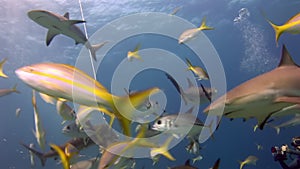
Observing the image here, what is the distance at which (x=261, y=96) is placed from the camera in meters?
2.46

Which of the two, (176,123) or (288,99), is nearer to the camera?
(288,99)

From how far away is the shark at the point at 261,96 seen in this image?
2.42 metres

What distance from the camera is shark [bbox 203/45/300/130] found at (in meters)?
2.42

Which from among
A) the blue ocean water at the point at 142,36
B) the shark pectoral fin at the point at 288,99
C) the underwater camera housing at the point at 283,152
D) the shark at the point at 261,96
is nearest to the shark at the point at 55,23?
the shark at the point at 261,96

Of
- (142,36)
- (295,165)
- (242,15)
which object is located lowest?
(295,165)

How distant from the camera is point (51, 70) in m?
1.92

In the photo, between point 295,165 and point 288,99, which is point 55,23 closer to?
point 288,99

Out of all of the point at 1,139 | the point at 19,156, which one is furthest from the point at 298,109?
the point at 1,139

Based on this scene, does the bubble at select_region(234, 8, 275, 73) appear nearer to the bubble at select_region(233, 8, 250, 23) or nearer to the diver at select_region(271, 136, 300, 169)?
the bubble at select_region(233, 8, 250, 23)

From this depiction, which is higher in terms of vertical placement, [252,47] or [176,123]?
[176,123]

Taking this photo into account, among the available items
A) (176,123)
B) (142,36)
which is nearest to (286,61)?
(176,123)

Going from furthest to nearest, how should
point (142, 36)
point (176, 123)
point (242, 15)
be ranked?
point (142, 36) < point (242, 15) < point (176, 123)

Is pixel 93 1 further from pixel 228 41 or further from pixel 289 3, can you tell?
pixel 228 41

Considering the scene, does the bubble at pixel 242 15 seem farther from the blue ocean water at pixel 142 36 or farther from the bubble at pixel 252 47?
the blue ocean water at pixel 142 36
